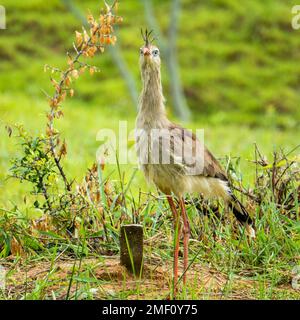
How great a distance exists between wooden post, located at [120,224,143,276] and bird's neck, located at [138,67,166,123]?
0.47m

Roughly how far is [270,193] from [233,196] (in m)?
0.31

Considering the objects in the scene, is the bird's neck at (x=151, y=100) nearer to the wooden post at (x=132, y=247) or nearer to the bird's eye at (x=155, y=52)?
the bird's eye at (x=155, y=52)

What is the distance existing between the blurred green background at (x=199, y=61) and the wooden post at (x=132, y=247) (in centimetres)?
754

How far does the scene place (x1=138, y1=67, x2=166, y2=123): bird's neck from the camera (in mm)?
3164

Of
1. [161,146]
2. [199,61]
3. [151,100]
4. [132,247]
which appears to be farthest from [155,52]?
[199,61]

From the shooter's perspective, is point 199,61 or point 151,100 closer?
point 151,100

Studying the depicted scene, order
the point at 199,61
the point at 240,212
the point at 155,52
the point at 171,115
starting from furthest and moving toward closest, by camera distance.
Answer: the point at 199,61
the point at 171,115
the point at 240,212
the point at 155,52

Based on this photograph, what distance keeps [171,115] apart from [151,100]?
912 cm

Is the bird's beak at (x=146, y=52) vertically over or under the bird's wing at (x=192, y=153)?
over

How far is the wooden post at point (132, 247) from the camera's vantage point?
10.0 feet

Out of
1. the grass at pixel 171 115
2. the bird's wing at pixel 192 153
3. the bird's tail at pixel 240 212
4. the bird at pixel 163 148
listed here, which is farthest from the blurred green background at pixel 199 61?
the bird at pixel 163 148

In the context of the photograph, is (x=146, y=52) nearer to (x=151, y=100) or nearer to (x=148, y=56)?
(x=148, y=56)

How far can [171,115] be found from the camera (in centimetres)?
1228
